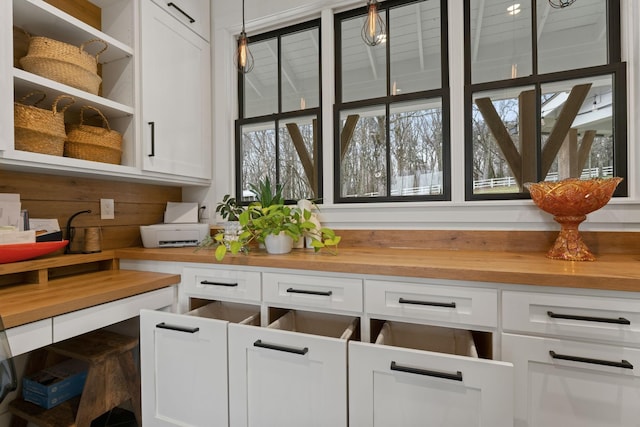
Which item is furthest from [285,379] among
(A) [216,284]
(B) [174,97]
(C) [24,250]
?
(B) [174,97]

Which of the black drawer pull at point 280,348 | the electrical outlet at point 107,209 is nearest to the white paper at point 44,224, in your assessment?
the electrical outlet at point 107,209

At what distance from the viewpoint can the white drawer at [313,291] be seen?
127 centimetres

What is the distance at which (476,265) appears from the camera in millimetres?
1168

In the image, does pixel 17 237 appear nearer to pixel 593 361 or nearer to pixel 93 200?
pixel 93 200

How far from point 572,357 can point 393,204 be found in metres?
1.03

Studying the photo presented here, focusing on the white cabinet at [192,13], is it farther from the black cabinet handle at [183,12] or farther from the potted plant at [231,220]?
→ the potted plant at [231,220]

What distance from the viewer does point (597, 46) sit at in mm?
1577

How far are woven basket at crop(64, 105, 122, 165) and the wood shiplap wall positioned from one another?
0.22 m

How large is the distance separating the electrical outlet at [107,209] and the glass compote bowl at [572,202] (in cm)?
225

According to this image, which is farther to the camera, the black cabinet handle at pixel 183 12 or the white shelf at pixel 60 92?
the black cabinet handle at pixel 183 12

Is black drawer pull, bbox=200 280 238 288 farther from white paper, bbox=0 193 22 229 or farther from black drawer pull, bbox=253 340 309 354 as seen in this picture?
white paper, bbox=0 193 22 229

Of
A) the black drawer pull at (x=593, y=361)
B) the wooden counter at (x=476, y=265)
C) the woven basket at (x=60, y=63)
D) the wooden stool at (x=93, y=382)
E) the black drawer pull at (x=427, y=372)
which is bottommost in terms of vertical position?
the wooden stool at (x=93, y=382)

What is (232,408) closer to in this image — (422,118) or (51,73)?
(51,73)

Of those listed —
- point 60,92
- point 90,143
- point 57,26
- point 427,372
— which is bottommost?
point 427,372
